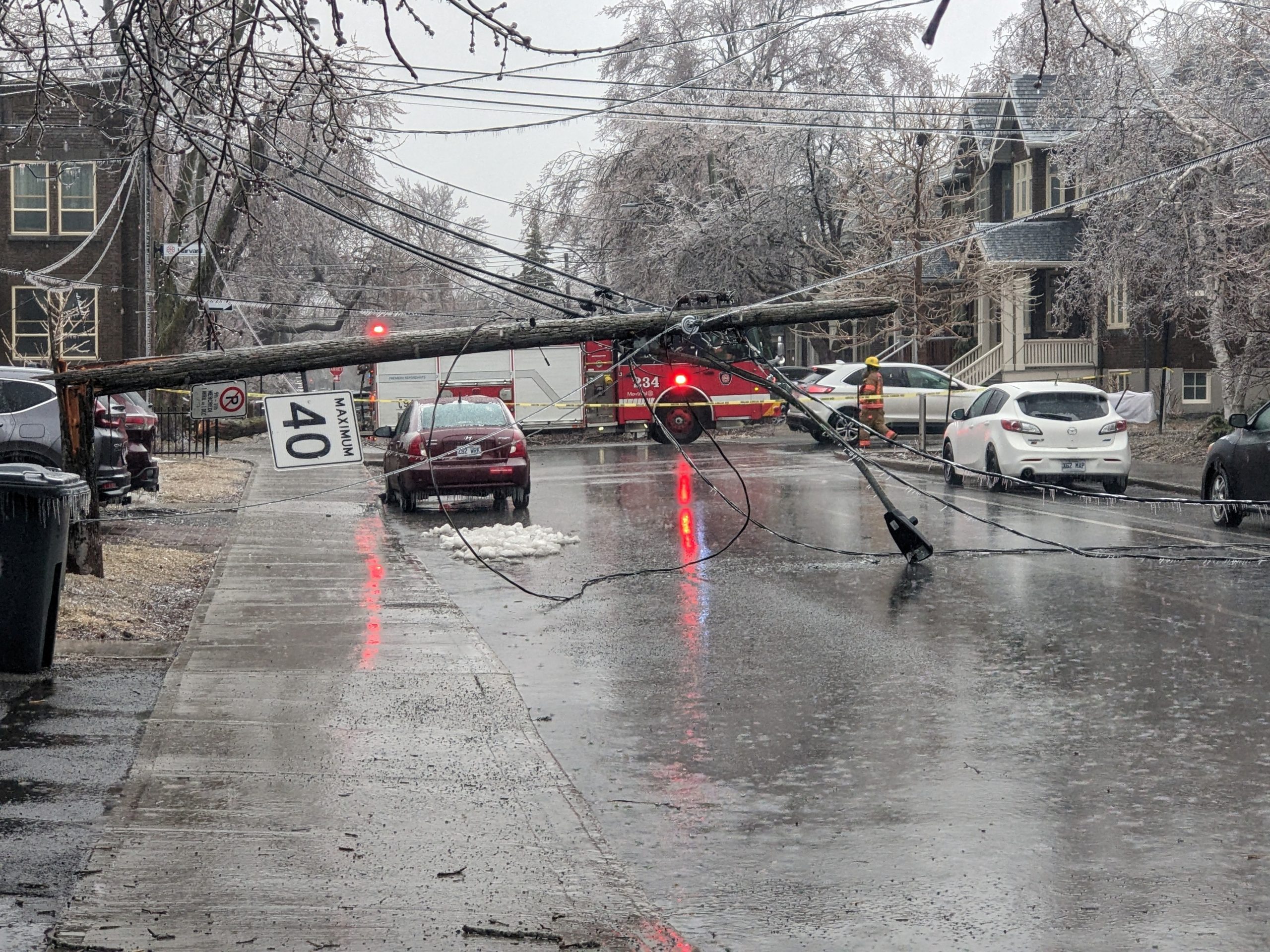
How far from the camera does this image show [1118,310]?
4166cm

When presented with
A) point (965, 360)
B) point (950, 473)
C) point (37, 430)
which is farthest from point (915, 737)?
point (965, 360)

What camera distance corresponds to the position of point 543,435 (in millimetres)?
39750

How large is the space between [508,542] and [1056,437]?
875 centimetres

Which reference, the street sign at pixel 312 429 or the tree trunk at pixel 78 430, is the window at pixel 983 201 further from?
the tree trunk at pixel 78 430

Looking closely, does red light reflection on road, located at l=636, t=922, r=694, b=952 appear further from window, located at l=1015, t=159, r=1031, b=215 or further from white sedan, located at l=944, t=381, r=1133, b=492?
window, located at l=1015, t=159, r=1031, b=215

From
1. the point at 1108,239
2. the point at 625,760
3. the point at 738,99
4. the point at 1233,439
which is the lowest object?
the point at 625,760

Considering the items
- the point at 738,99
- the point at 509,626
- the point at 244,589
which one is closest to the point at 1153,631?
the point at 509,626

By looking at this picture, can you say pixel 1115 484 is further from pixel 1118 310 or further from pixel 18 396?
pixel 1118 310

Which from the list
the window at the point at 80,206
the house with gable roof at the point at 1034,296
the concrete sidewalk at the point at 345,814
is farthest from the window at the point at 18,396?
the window at the point at 80,206

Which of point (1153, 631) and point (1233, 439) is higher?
point (1233, 439)

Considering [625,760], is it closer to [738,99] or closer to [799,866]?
[799,866]

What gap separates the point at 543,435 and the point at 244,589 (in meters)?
27.3

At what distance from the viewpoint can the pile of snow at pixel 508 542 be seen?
50.4 feet

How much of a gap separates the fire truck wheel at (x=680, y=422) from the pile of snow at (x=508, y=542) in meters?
18.8
